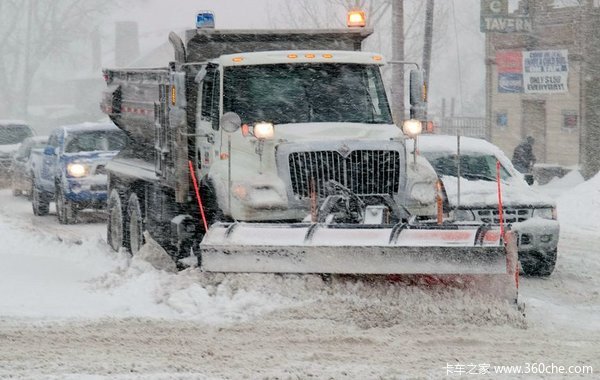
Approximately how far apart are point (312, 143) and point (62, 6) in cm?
7611

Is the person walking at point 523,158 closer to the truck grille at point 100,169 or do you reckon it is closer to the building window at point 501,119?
the building window at point 501,119

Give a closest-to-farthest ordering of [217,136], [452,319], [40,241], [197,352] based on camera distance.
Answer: [197,352]
[452,319]
[217,136]
[40,241]

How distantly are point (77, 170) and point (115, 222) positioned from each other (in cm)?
471

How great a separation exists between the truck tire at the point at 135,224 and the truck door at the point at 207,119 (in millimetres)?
2328

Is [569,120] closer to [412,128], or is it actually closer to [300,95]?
[412,128]

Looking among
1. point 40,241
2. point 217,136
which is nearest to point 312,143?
point 217,136

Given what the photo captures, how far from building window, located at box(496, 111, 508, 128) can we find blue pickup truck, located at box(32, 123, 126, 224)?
64.5 feet

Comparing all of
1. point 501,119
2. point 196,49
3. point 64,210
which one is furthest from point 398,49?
point 196,49

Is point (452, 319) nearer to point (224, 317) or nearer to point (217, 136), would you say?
point (224, 317)

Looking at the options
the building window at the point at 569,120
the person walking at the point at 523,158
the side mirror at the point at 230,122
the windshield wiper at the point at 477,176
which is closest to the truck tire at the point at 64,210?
the windshield wiper at the point at 477,176

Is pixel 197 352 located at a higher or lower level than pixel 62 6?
lower

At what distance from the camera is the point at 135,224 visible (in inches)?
603

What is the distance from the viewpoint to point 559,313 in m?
11.2

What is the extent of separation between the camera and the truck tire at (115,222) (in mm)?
16000
